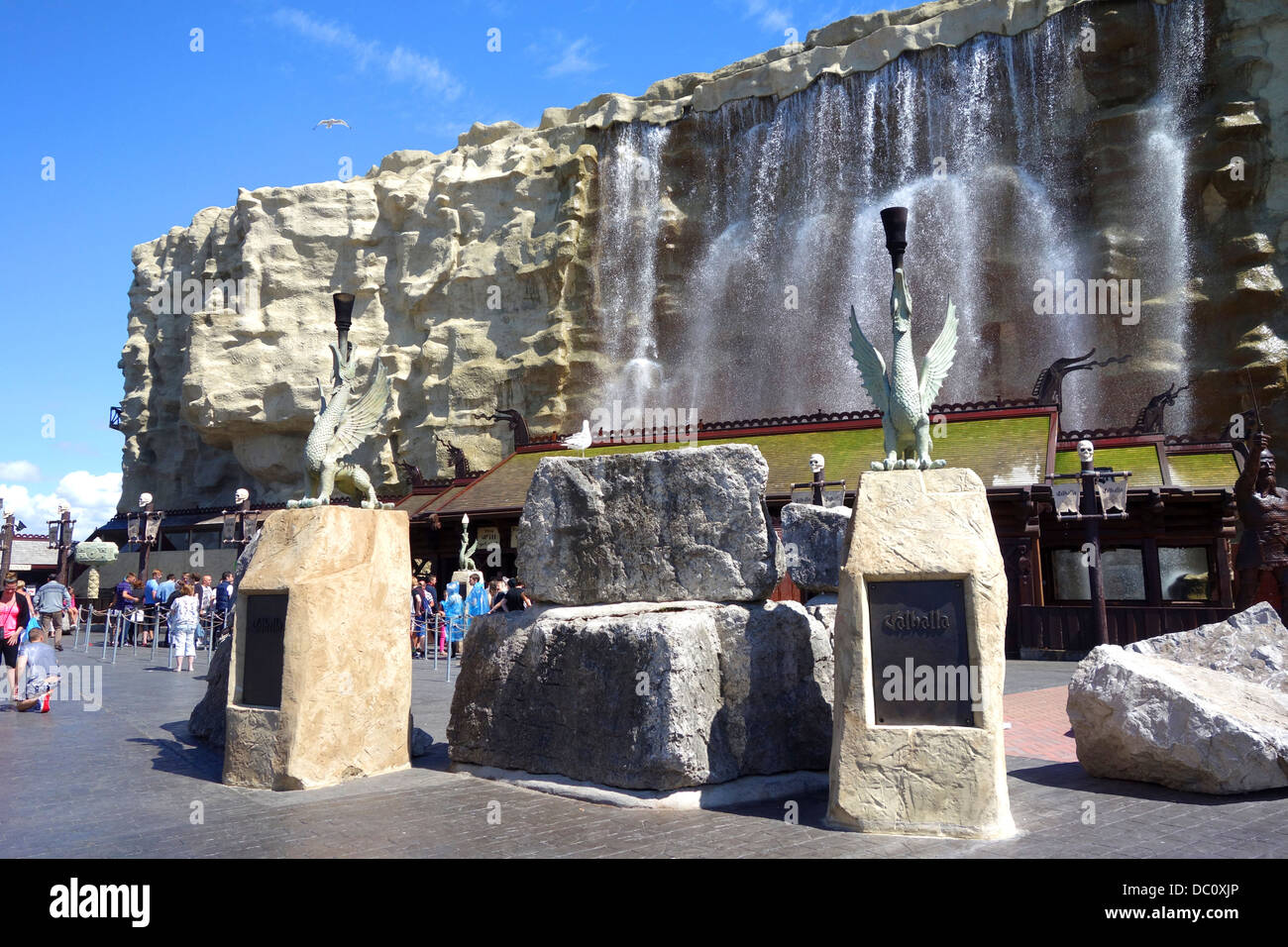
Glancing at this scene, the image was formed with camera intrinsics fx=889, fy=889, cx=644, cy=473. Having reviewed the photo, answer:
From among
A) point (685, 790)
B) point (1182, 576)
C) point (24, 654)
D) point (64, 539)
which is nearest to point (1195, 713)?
point (685, 790)

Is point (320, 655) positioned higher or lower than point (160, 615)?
higher

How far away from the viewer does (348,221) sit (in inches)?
1467

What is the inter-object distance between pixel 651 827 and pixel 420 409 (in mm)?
31576

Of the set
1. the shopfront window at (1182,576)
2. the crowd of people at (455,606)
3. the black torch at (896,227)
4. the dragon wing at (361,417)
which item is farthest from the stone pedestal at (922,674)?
the shopfront window at (1182,576)

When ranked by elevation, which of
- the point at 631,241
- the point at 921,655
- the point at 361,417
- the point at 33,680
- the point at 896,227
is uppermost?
the point at 631,241

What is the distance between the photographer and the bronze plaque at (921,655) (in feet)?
15.7

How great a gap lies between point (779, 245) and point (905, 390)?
28.5 metres

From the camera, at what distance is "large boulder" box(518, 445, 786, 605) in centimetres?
596

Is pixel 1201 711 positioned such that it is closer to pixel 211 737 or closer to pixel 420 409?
pixel 211 737

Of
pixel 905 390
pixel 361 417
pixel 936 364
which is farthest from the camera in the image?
pixel 361 417

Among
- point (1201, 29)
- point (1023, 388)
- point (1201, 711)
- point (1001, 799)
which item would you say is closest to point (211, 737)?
point (1001, 799)

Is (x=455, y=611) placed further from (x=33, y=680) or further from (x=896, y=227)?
(x=896, y=227)

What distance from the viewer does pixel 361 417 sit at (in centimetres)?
732

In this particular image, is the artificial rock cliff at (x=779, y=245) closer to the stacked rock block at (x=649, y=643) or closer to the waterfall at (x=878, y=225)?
the waterfall at (x=878, y=225)
